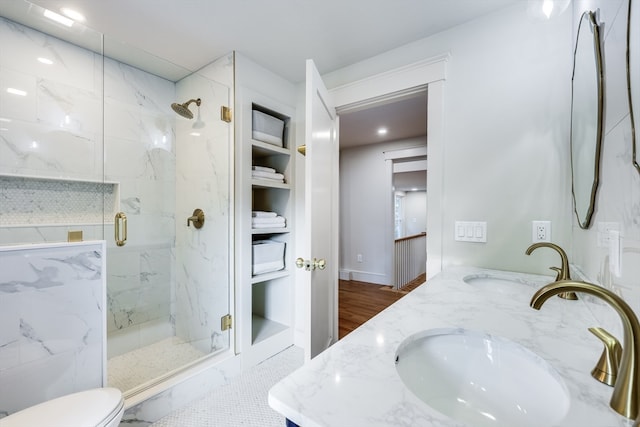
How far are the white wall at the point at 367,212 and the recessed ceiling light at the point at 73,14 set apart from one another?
11.7ft

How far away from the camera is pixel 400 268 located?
4188mm

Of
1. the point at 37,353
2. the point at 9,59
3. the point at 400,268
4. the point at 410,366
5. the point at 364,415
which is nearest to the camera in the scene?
the point at 364,415

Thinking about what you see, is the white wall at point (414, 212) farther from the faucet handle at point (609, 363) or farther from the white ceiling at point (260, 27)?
the faucet handle at point (609, 363)

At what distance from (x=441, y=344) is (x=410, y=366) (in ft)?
0.44

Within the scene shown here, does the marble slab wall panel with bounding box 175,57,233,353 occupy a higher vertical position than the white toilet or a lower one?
higher

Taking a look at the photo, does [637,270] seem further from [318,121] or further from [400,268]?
[400,268]

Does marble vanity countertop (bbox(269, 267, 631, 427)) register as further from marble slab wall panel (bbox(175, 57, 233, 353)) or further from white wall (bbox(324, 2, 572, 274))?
marble slab wall panel (bbox(175, 57, 233, 353))

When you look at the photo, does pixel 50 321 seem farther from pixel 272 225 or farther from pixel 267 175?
pixel 267 175

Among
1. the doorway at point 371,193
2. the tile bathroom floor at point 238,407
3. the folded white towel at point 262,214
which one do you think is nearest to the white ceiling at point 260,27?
the folded white towel at point 262,214

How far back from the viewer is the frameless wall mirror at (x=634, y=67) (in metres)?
0.56

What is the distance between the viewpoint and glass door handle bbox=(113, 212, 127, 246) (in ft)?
5.98

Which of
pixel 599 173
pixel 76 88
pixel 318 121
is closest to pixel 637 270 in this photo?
pixel 599 173

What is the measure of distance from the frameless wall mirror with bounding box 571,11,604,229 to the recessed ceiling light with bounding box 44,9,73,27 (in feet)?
8.29

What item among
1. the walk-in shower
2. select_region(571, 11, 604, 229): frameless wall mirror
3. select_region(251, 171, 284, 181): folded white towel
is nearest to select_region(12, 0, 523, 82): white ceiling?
the walk-in shower
